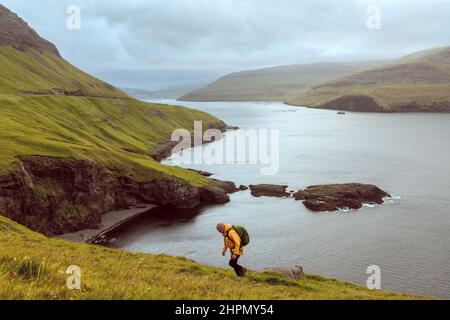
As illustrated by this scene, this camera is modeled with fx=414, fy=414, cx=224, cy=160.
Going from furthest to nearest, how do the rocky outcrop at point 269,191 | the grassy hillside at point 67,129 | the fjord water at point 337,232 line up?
the rocky outcrop at point 269,191 → the grassy hillside at point 67,129 → the fjord water at point 337,232

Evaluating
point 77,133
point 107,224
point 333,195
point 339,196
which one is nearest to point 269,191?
point 333,195

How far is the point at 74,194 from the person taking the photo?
81.8 meters

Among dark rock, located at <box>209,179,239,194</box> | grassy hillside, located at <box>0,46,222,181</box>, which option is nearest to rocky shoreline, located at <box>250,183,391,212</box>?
dark rock, located at <box>209,179,239,194</box>

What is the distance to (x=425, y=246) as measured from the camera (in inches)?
2670

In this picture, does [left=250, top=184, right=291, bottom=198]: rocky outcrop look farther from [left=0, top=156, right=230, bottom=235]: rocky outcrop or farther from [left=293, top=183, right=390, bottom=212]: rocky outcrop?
[left=0, top=156, right=230, bottom=235]: rocky outcrop

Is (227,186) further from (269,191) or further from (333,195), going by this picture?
(333,195)

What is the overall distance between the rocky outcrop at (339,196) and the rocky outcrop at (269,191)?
4047 mm

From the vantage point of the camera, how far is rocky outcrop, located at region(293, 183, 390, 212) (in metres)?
93.9

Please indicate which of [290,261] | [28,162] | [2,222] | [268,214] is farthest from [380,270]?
[28,162]

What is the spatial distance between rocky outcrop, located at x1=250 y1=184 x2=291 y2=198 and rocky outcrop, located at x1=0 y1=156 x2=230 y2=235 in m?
9.71

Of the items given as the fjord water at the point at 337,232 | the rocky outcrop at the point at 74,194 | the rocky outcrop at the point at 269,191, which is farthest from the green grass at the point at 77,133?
the fjord water at the point at 337,232

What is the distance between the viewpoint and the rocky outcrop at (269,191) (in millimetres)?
105938

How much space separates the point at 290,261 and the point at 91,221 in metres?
39.5

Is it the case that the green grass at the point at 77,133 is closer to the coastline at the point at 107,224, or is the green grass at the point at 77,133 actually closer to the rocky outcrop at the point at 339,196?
the coastline at the point at 107,224
